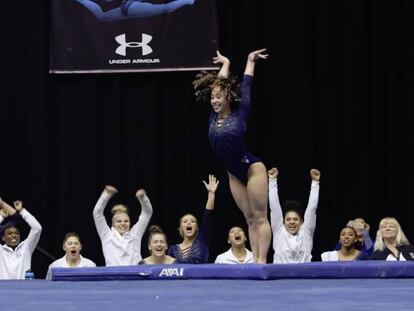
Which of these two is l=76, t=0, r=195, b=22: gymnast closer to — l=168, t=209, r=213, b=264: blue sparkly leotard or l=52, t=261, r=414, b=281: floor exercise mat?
l=168, t=209, r=213, b=264: blue sparkly leotard

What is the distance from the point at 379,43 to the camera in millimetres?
8508

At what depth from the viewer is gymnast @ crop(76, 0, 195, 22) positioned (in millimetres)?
8453

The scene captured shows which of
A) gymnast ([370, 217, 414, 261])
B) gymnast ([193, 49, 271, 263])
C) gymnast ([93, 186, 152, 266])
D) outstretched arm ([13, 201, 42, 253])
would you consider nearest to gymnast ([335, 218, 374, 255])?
gymnast ([370, 217, 414, 261])

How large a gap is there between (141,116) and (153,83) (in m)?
0.30

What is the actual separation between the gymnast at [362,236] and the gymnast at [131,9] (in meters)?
2.37

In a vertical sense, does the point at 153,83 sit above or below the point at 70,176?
above

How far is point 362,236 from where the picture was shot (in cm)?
735

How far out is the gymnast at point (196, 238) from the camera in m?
6.23

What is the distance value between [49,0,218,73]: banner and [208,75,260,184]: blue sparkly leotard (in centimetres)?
281

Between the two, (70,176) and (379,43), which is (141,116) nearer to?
(70,176)
